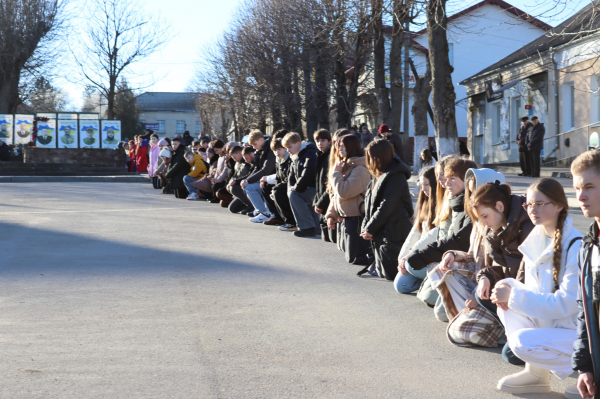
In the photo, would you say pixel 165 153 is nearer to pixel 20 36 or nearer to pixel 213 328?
pixel 213 328

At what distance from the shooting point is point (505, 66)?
32.3 meters

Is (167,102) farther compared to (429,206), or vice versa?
(167,102)

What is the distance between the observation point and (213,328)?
219 inches

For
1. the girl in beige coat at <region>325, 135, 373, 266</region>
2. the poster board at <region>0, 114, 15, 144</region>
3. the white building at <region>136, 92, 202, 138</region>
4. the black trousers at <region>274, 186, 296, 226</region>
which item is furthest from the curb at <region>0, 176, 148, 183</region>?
the white building at <region>136, 92, 202, 138</region>

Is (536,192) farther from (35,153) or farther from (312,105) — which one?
(35,153)

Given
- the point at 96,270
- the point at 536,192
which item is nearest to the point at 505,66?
the point at 96,270

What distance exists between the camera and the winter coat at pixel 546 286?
387 cm

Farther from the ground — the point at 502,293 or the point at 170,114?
the point at 170,114

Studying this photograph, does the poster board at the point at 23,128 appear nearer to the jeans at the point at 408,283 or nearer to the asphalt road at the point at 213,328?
the asphalt road at the point at 213,328

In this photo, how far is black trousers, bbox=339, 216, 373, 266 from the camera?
29.2 ft

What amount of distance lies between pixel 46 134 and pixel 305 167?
27.2m

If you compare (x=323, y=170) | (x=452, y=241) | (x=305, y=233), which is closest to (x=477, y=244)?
(x=452, y=241)

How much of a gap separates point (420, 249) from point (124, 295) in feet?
9.10

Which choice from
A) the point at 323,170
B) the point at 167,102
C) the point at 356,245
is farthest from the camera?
the point at 167,102
